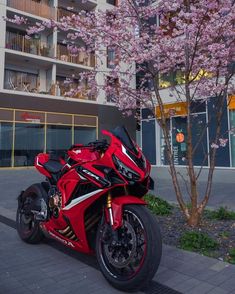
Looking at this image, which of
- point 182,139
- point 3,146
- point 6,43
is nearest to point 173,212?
point 182,139

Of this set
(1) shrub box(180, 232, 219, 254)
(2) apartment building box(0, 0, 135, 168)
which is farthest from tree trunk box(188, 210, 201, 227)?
(2) apartment building box(0, 0, 135, 168)

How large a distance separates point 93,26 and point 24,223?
13.2 ft

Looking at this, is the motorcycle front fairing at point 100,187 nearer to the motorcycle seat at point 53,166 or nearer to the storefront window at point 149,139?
the motorcycle seat at point 53,166

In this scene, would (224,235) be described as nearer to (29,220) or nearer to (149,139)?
(29,220)

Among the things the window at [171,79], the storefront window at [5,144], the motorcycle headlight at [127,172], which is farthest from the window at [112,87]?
the storefront window at [5,144]

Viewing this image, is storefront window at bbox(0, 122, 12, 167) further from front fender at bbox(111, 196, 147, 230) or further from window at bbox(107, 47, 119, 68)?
front fender at bbox(111, 196, 147, 230)

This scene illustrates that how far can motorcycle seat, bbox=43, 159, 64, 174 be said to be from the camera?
4573 millimetres

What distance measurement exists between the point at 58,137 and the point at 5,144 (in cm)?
373

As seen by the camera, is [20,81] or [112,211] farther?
[20,81]

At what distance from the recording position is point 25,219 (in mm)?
5070

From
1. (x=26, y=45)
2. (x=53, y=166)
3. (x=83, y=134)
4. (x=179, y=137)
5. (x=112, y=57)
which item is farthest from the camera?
(x=83, y=134)

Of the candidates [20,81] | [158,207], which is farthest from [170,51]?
[20,81]

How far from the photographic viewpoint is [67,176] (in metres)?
4.01

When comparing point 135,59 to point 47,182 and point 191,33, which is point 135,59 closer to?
point 191,33
